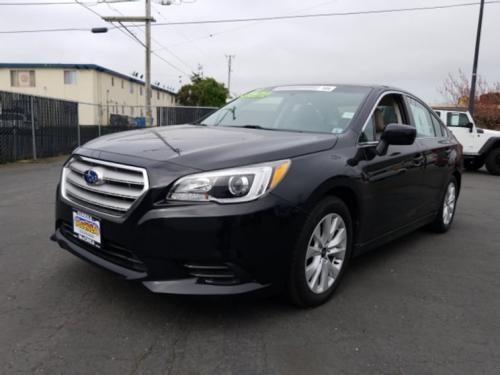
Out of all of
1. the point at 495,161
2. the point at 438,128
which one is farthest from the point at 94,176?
the point at 495,161

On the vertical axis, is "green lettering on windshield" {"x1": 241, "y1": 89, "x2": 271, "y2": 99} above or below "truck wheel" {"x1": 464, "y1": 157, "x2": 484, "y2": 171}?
above

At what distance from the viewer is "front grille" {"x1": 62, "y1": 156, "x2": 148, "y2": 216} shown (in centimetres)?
268

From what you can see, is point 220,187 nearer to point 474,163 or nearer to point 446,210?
point 446,210

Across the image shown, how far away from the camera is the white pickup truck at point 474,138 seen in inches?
512

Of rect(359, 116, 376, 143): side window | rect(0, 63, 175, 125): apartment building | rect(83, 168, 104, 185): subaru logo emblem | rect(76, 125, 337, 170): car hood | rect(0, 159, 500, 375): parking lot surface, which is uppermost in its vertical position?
rect(0, 63, 175, 125): apartment building

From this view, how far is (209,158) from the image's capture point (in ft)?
8.91

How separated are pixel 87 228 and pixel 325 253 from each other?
5.25ft

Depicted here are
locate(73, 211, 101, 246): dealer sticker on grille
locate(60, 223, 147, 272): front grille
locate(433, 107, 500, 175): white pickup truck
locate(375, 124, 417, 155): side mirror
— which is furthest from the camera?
locate(433, 107, 500, 175): white pickup truck

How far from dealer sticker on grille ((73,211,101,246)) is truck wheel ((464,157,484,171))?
1324 cm

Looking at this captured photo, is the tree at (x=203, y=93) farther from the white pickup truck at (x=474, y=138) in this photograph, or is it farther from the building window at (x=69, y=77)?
the white pickup truck at (x=474, y=138)

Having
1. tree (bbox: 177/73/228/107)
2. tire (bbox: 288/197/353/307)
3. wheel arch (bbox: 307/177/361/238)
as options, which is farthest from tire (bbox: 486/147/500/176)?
tree (bbox: 177/73/228/107)

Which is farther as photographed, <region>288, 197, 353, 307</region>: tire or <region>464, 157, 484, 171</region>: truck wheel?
<region>464, 157, 484, 171</region>: truck wheel

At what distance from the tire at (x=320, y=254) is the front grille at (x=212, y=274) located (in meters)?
0.41

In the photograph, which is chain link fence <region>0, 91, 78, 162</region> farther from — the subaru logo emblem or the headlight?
the headlight
